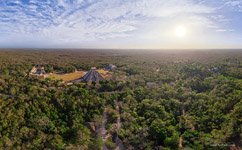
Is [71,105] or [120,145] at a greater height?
[71,105]

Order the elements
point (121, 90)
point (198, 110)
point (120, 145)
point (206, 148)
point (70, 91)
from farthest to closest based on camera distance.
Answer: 1. point (121, 90)
2. point (70, 91)
3. point (198, 110)
4. point (120, 145)
5. point (206, 148)

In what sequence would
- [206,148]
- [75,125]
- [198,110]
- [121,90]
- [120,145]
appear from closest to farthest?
[206,148]
[120,145]
[75,125]
[198,110]
[121,90]

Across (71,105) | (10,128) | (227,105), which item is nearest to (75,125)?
(71,105)

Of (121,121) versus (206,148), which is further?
(121,121)

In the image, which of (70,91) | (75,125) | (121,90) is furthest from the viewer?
(121,90)

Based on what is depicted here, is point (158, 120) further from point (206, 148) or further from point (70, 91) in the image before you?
point (70, 91)

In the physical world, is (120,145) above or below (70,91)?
below

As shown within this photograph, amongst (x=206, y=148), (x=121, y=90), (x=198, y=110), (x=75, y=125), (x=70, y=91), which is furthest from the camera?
(x=121, y=90)

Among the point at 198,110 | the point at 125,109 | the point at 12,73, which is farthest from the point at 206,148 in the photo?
the point at 12,73

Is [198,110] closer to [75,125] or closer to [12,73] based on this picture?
[75,125]
